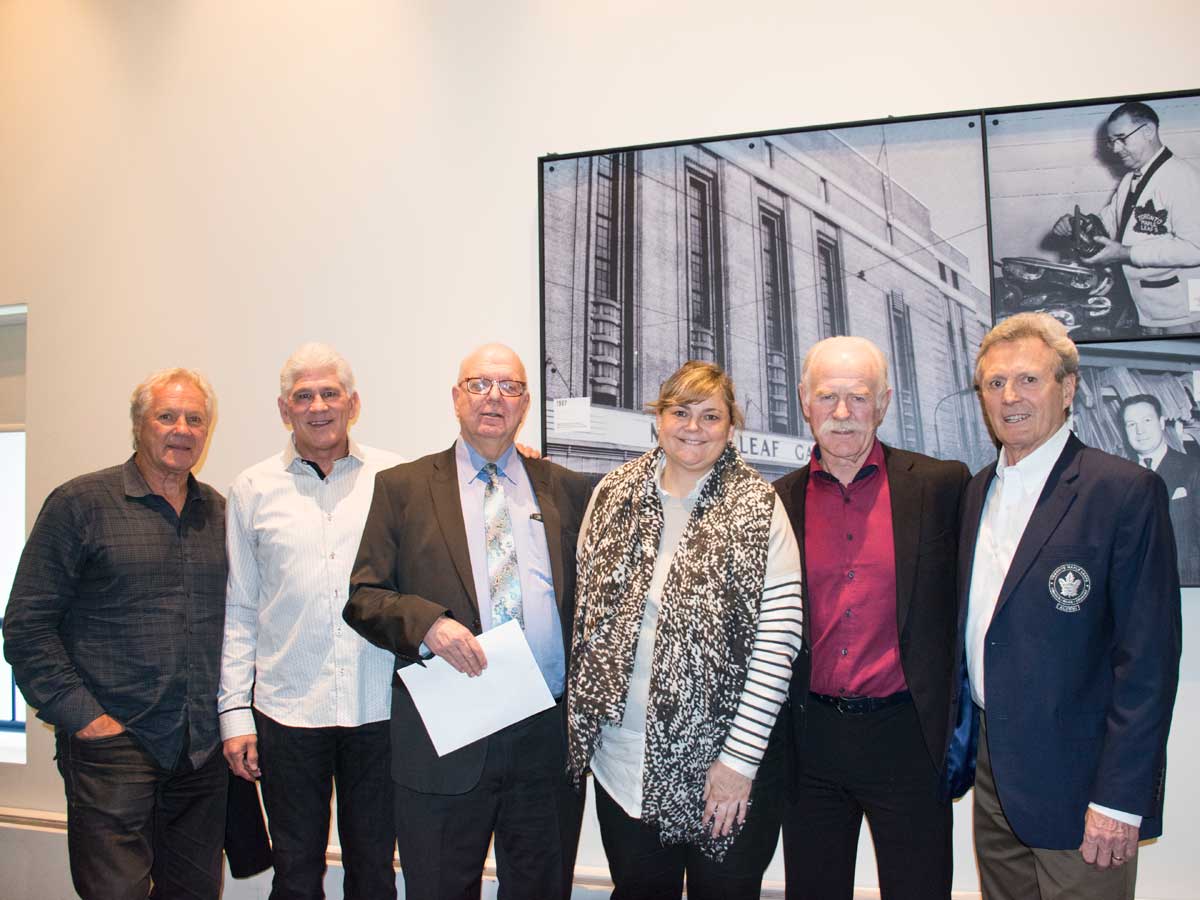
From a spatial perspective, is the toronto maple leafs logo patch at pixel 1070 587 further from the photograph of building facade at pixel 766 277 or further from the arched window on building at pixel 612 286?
the arched window on building at pixel 612 286

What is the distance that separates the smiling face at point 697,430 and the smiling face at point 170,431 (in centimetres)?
129

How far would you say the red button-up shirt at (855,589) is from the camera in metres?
1.80

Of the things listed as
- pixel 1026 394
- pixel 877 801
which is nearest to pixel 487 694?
pixel 877 801

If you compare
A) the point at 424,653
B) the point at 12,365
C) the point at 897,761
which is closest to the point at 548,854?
the point at 424,653

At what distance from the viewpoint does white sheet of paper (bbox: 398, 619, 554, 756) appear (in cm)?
180

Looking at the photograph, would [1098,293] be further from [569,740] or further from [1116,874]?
[569,740]

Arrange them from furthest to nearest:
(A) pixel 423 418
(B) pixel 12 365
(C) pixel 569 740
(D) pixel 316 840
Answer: (B) pixel 12 365, (A) pixel 423 418, (D) pixel 316 840, (C) pixel 569 740

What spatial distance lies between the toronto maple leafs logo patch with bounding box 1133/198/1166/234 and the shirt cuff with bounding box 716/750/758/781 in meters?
1.96

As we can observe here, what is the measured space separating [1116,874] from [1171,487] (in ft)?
3.95

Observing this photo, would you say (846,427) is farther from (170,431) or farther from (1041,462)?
(170,431)

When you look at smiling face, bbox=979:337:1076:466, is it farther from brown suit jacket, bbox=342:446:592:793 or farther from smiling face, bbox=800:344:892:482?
brown suit jacket, bbox=342:446:592:793

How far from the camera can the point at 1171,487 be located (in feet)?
7.72

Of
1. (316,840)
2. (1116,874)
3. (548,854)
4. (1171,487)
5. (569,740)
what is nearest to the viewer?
(1116,874)

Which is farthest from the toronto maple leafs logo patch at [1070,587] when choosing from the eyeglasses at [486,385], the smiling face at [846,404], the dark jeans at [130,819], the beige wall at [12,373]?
the beige wall at [12,373]
